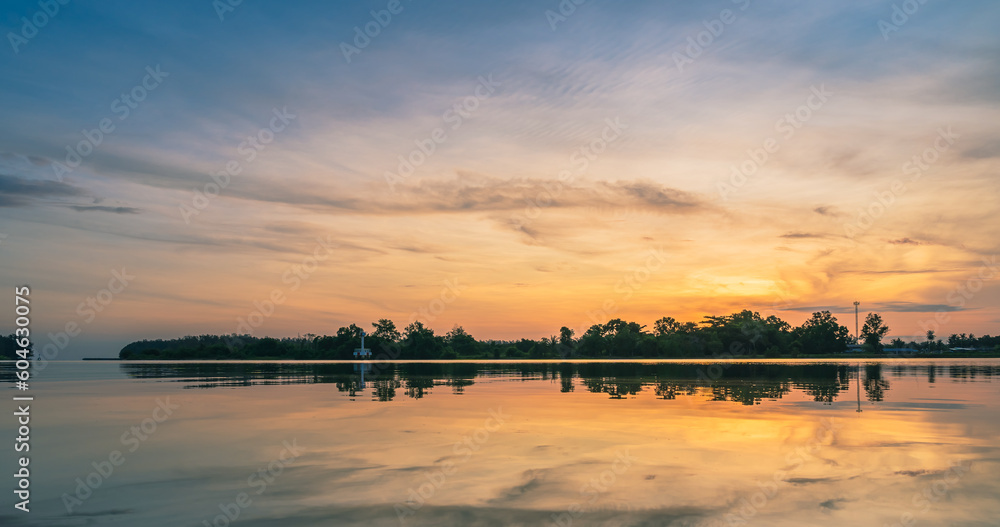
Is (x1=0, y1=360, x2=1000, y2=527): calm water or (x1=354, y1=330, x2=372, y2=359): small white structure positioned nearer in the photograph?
(x1=0, y1=360, x2=1000, y2=527): calm water

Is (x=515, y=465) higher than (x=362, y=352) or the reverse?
higher

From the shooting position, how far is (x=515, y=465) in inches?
595

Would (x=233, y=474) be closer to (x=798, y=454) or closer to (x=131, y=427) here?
(x=131, y=427)

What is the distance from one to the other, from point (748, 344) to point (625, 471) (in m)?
194

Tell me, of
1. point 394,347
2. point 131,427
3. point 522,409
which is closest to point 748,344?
point 394,347

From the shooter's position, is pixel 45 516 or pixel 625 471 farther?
pixel 625 471

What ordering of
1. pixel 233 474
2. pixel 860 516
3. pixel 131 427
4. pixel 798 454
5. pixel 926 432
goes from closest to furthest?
pixel 860 516 → pixel 233 474 → pixel 798 454 → pixel 926 432 → pixel 131 427

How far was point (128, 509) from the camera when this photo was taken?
11.5 meters

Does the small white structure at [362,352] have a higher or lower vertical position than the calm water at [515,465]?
lower

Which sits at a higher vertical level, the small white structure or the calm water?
the calm water

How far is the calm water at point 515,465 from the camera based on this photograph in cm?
1118

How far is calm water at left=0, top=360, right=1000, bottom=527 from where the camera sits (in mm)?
11180

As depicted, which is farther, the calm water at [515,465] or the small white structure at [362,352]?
the small white structure at [362,352]

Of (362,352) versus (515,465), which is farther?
(362,352)
